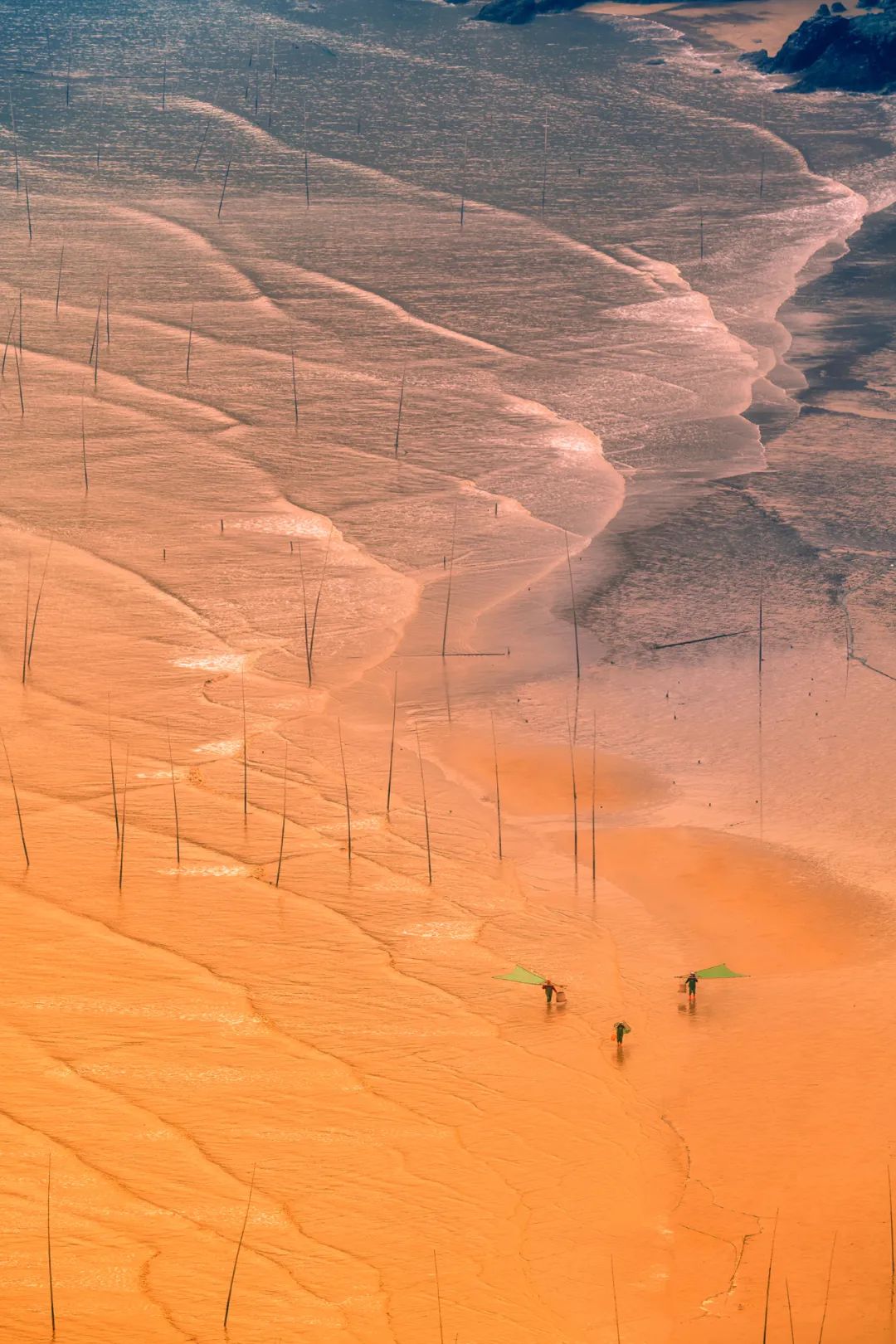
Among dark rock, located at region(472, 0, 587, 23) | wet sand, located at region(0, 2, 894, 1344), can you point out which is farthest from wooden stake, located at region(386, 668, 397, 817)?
dark rock, located at region(472, 0, 587, 23)

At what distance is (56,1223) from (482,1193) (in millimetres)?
898

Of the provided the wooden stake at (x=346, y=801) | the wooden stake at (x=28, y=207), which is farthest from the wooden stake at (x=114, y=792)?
the wooden stake at (x=28, y=207)

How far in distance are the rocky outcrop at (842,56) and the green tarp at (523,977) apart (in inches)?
617

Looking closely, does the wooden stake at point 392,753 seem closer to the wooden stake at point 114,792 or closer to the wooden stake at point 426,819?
the wooden stake at point 426,819

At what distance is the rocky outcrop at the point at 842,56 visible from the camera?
17609 millimetres

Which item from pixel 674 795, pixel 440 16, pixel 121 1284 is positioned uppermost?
pixel 440 16

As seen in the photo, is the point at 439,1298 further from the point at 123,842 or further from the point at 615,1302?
the point at 123,842

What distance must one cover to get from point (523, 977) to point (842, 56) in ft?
54.0

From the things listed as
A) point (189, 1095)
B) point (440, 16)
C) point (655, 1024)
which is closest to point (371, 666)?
point (655, 1024)

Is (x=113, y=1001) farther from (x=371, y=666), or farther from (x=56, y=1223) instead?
(x=371, y=666)

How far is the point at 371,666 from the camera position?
6059 mm

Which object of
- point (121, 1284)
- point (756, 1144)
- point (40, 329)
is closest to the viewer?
point (121, 1284)

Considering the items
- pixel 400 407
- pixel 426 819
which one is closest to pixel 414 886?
pixel 426 819

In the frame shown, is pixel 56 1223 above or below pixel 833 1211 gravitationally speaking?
above
